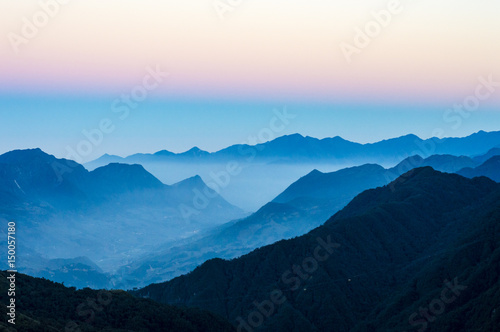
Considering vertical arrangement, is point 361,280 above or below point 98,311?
below

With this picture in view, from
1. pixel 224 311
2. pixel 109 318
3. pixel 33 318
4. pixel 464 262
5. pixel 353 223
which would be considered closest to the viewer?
pixel 33 318

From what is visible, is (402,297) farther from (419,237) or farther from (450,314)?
(419,237)

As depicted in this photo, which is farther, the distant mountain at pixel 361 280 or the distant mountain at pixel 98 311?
the distant mountain at pixel 361 280

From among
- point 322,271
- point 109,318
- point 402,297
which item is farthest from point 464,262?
point 109,318

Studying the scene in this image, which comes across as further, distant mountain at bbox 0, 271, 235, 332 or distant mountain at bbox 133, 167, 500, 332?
distant mountain at bbox 133, 167, 500, 332
